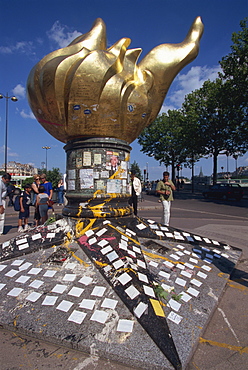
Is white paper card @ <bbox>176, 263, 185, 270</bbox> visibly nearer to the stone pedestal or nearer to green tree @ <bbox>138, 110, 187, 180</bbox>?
the stone pedestal

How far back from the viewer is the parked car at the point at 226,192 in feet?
69.0

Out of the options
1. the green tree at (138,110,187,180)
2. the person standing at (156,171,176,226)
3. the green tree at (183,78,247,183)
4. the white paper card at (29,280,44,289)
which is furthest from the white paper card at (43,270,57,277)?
the green tree at (138,110,187,180)

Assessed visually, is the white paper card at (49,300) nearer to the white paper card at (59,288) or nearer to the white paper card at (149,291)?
the white paper card at (59,288)

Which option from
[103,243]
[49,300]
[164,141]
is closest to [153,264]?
[103,243]

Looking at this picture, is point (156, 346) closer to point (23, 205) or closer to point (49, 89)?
point (49, 89)

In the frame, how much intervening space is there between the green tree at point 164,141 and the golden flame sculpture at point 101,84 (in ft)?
111

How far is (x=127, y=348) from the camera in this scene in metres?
1.90

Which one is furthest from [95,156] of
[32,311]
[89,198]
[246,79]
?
[246,79]

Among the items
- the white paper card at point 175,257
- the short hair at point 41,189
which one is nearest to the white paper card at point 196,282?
the white paper card at point 175,257

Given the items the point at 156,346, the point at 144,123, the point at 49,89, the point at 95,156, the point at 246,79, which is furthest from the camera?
the point at 246,79

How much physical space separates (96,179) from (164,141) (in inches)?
1397

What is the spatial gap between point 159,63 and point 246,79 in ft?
60.8

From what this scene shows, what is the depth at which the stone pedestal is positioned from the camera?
12.5 feet

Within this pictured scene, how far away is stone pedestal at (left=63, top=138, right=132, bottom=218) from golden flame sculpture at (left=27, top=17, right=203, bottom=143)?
21cm
